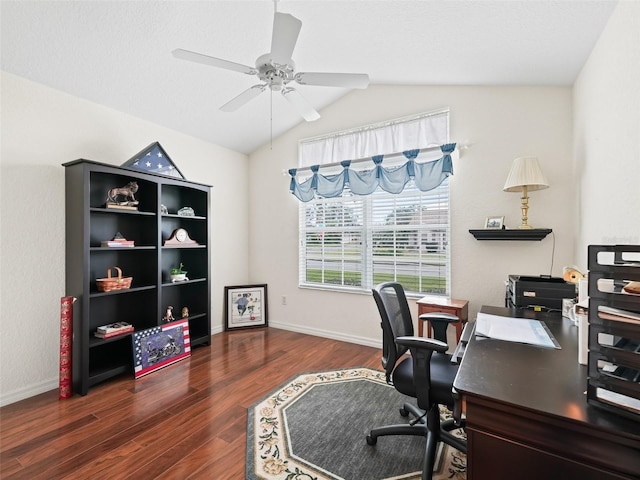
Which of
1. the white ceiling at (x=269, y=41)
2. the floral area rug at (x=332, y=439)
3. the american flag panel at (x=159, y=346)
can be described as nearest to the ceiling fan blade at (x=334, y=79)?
the white ceiling at (x=269, y=41)

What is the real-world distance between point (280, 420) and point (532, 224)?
2643 millimetres

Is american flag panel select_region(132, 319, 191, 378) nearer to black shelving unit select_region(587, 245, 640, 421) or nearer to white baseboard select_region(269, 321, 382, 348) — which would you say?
white baseboard select_region(269, 321, 382, 348)

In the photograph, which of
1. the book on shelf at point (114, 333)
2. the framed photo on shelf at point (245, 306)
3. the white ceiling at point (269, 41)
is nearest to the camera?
the white ceiling at point (269, 41)

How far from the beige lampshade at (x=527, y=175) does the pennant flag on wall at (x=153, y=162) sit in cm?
317

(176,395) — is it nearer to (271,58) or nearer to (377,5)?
(271,58)

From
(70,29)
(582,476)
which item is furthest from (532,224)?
(70,29)

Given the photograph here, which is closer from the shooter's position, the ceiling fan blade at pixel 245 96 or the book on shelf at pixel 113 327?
the ceiling fan blade at pixel 245 96

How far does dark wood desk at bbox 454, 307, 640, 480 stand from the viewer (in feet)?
2.42

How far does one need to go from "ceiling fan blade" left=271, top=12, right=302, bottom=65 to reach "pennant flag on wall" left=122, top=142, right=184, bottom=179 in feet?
5.94

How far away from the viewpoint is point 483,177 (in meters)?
2.86

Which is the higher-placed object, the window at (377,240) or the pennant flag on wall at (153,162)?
the pennant flag on wall at (153,162)

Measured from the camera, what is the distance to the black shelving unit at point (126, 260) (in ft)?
7.91

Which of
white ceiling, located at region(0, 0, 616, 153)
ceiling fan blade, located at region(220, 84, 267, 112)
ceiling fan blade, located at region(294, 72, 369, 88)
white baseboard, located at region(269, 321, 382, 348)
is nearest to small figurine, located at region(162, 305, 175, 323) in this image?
white baseboard, located at region(269, 321, 382, 348)

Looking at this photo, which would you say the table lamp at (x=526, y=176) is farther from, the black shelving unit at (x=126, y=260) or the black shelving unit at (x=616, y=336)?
the black shelving unit at (x=126, y=260)
